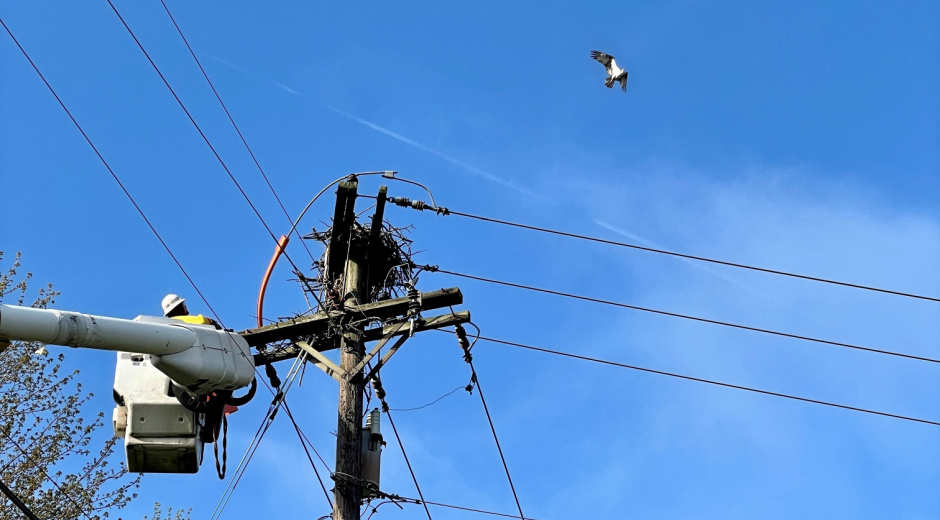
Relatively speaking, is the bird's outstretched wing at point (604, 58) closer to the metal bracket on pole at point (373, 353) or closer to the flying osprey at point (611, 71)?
the flying osprey at point (611, 71)

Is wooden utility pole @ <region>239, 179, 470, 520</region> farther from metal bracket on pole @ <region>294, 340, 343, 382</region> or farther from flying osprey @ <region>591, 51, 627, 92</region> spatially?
flying osprey @ <region>591, 51, 627, 92</region>

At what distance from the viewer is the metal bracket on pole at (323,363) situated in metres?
10.2

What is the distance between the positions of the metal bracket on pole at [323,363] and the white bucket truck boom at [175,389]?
4.10ft

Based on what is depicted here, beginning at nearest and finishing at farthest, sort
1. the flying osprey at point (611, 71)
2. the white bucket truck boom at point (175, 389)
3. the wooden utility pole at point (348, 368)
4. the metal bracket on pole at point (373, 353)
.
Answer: the white bucket truck boom at point (175, 389) → the wooden utility pole at point (348, 368) → the metal bracket on pole at point (373, 353) → the flying osprey at point (611, 71)

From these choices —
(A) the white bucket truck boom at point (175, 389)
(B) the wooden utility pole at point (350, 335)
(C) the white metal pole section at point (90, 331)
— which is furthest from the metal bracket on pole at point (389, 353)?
(C) the white metal pole section at point (90, 331)

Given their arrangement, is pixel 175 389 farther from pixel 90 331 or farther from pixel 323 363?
pixel 323 363

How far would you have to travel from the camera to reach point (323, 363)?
10.3 meters

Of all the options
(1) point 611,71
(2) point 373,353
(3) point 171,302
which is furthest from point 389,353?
(1) point 611,71

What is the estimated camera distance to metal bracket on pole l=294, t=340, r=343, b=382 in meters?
10.2

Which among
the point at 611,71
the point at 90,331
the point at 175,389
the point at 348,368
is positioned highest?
the point at 611,71

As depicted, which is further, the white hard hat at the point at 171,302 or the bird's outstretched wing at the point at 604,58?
the bird's outstretched wing at the point at 604,58

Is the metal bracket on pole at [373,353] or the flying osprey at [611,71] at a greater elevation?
the flying osprey at [611,71]

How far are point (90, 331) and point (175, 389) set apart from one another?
150cm

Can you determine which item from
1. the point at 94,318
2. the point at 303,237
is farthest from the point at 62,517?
the point at 94,318
